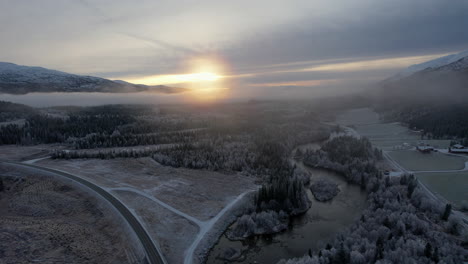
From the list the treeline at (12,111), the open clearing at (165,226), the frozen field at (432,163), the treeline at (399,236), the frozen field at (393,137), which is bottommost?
the open clearing at (165,226)

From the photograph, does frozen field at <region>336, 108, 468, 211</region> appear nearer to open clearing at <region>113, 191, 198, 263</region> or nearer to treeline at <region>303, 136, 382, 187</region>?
treeline at <region>303, 136, 382, 187</region>

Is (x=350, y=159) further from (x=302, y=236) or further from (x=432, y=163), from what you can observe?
(x=302, y=236)

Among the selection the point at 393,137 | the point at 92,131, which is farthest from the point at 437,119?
the point at 92,131

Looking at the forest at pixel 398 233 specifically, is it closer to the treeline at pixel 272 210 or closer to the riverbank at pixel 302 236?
the riverbank at pixel 302 236

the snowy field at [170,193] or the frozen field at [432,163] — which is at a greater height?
the frozen field at [432,163]

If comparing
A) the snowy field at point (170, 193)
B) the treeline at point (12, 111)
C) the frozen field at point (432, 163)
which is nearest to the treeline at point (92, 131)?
the treeline at point (12, 111)

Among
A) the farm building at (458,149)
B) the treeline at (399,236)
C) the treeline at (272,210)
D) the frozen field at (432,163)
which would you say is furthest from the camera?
the farm building at (458,149)

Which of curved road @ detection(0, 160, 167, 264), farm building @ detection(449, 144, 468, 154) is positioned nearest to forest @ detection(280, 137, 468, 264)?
curved road @ detection(0, 160, 167, 264)
